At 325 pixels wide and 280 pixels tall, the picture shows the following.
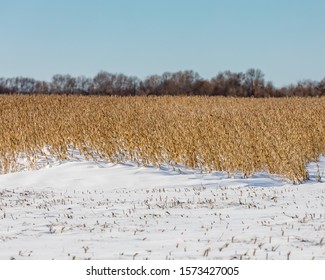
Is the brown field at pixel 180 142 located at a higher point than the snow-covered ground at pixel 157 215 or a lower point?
higher

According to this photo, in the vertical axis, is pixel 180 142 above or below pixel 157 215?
above

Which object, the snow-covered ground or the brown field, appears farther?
the brown field

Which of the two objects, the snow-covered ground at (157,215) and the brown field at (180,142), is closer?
the snow-covered ground at (157,215)

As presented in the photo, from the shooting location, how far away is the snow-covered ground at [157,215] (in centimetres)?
581

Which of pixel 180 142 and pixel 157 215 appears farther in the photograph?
pixel 180 142

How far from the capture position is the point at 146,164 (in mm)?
12992

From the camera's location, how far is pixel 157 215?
785cm

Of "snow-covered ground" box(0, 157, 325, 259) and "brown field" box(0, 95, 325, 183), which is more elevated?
"brown field" box(0, 95, 325, 183)

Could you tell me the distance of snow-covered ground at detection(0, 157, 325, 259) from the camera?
581 cm

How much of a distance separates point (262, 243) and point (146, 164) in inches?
284
